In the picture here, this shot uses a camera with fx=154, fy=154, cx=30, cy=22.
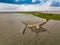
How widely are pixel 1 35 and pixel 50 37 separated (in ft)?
1.55

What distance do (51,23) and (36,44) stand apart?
0.25 m

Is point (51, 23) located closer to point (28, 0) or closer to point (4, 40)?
point (28, 0)

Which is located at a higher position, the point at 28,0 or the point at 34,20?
the point at 28,0

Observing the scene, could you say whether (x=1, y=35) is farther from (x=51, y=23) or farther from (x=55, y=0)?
(x=55, y=0)

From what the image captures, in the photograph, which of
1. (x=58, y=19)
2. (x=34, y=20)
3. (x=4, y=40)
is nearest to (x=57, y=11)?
(x=58, y=19)

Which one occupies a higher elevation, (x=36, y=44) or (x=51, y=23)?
(x=51, y=23)

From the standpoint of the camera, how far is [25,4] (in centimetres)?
142

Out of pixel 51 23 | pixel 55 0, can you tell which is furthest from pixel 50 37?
pixel 55 0

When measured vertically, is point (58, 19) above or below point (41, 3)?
below

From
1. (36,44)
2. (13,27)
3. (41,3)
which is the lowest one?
(36,44)

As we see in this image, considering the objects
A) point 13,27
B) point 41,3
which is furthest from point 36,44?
point 41,3

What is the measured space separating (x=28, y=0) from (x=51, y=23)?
0.31 meters

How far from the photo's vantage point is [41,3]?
4.67 ft

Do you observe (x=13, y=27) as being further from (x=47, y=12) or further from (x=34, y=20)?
(x=47, y=12)
